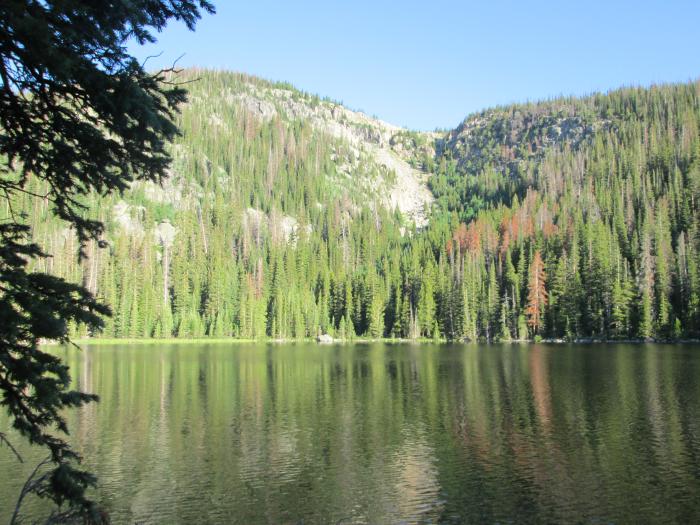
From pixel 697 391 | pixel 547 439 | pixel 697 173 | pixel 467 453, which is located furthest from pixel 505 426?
pixel 697 173

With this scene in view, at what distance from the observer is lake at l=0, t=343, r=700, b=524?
800 inches

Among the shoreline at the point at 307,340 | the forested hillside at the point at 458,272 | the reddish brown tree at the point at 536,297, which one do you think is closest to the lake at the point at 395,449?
the shoreline at the point at 307,340

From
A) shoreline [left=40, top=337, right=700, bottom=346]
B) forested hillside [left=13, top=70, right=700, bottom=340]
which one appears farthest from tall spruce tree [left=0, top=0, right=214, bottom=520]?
forested hillside [left=13, top=70, right=700, bottom=340]

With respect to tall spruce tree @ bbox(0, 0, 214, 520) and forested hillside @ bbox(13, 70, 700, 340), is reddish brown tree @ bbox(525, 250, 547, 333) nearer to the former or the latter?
forested hillside @ bbox(13, 70, 700, 340)

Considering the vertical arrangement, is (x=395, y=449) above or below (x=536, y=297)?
below

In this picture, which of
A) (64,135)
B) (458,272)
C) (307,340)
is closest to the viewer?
(64,135)

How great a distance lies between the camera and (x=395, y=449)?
91.4 ft

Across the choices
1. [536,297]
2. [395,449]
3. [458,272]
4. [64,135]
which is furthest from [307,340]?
[64,135]

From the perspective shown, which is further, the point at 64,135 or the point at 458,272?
the point at 458,272

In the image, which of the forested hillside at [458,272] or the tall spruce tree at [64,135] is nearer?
the tall spruce tree at [64,135]

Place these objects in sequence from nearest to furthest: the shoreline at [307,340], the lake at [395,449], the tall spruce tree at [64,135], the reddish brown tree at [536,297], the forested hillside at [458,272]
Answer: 1. the tall spruce tree at [64,135]
2. the lake at [395,449]
3. the shoreline at [307,340]
4. the forested hillside at [458,272]
5. the reddish brown tree at [536,297]

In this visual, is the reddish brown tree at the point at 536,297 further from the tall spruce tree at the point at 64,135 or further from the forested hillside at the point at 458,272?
the tall spruce tree at the point at 64,135

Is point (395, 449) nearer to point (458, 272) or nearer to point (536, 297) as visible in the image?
point (536, 297)

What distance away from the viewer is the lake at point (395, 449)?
66.7ft
